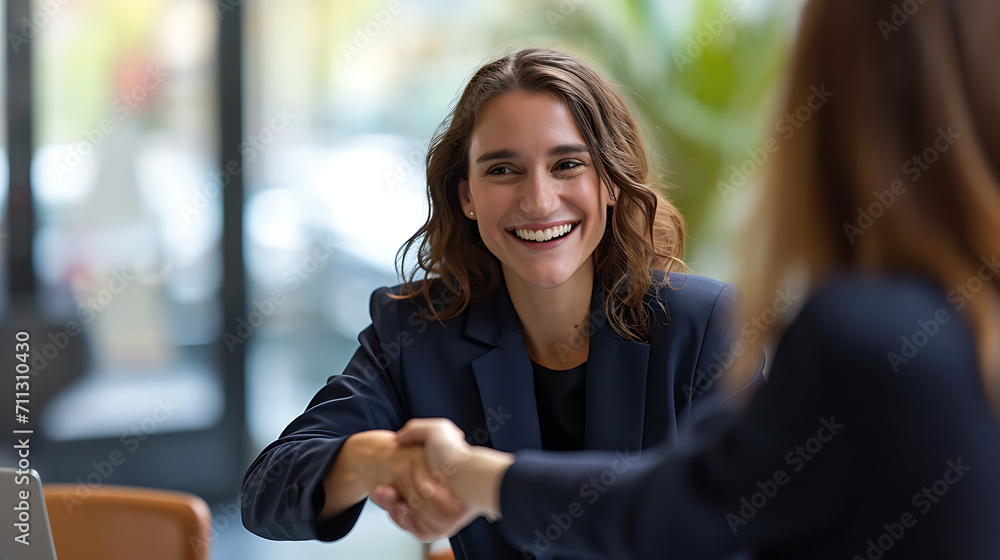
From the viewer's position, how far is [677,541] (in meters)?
0.82

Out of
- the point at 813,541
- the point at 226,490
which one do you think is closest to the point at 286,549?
the point at 226,490

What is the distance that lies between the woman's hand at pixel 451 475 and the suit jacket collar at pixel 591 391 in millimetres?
248

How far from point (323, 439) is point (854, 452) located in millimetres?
983

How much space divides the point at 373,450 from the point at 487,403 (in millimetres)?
298

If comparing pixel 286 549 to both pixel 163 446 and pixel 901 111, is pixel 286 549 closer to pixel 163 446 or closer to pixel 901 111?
pixel 163 446
